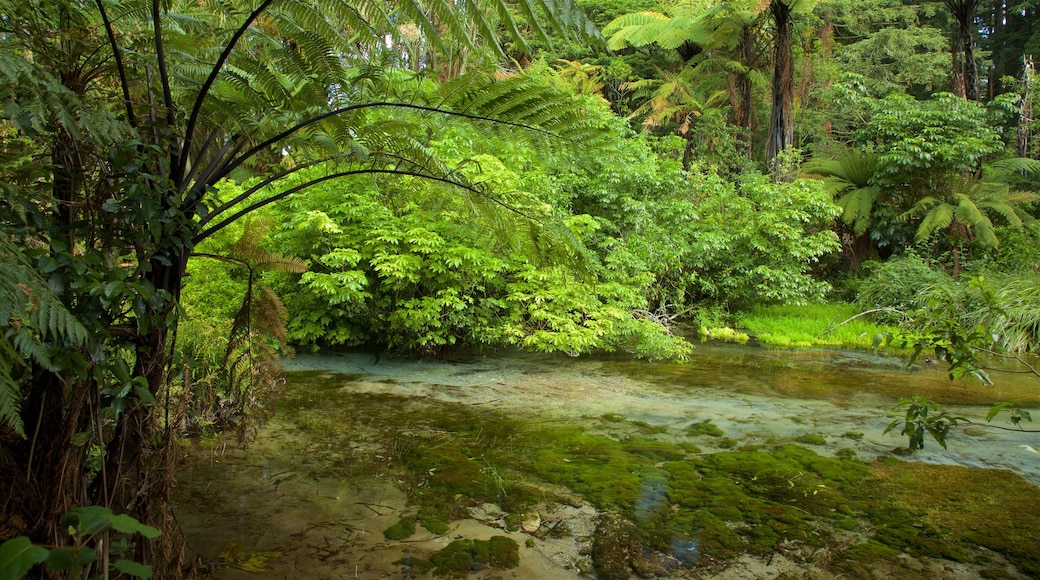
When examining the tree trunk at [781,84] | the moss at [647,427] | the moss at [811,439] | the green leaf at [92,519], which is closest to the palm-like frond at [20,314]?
the green leaf at [92,519]

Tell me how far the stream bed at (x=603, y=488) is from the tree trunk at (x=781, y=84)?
294 inches

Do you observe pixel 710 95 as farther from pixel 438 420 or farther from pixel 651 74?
pixel 438 420

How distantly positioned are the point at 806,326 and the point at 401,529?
875 cm

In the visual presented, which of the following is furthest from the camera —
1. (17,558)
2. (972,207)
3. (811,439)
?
(972,207)

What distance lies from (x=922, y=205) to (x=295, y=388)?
11.7m

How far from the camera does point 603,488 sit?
11.6ft

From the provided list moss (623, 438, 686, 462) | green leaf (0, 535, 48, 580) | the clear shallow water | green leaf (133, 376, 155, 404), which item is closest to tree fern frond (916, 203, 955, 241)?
the clear shallow water

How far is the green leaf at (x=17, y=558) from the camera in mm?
824

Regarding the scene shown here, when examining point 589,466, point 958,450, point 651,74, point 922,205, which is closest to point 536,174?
point 589,466

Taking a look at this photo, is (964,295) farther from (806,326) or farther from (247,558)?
(247,558)

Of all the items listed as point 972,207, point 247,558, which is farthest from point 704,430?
point 972,207

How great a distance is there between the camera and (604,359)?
25.8ft

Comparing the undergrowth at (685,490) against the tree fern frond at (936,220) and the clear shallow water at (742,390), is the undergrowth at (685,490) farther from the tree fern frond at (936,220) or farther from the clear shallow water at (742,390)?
the tree fern frond at (936,220)

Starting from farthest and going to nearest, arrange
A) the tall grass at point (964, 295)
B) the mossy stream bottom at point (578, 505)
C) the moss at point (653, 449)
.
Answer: the tall grass at point (964, 295), the moss at point (653, 449), the mossy stream bottom at point (578, 505)
